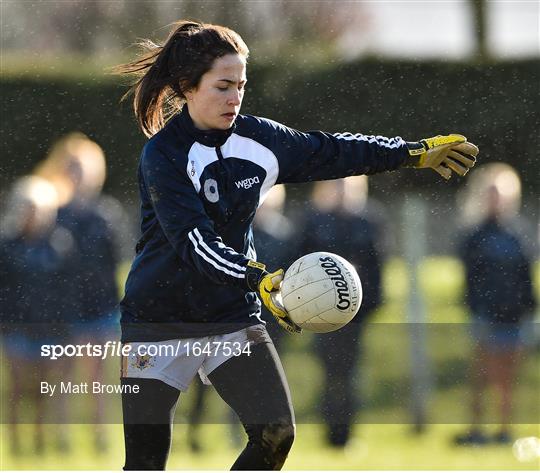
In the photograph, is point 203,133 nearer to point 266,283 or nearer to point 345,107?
point 266,283

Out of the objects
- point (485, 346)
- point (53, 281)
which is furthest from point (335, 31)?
point (53, 281)

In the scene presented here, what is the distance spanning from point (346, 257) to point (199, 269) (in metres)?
3.16

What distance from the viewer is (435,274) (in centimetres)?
1021

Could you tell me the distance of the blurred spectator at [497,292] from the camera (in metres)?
7.22

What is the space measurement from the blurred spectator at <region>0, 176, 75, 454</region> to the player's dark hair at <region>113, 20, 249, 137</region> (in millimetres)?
2654

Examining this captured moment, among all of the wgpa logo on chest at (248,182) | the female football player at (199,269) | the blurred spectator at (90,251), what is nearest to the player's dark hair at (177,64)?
the female football player at (199,269)

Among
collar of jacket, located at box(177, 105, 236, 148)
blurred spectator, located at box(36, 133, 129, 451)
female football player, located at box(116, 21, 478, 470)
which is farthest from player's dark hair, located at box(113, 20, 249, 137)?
blurred spectator, located at box(36, 133, 129, 451)

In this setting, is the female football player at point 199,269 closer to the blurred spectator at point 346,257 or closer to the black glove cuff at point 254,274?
the black glove cuff at point 254,274

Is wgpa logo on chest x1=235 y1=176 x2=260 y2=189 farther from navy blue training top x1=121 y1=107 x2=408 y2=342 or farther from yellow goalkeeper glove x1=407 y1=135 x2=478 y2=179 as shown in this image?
yellow goalkeeper glove x1=407 y1=135 x2=478 y2=179

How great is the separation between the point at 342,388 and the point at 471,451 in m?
1.10

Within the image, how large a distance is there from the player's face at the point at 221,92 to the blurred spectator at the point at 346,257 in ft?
9.40

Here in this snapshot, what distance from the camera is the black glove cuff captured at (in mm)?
3799

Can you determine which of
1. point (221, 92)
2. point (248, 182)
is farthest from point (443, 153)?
point (221, 92)

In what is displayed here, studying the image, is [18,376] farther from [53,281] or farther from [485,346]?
[485,346]
